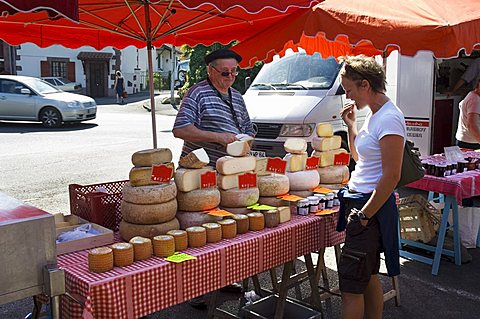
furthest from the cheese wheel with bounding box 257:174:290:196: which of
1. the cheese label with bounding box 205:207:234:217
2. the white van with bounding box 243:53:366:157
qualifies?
the white van with bounding box 243:53:366:157

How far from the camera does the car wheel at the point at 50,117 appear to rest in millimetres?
16422

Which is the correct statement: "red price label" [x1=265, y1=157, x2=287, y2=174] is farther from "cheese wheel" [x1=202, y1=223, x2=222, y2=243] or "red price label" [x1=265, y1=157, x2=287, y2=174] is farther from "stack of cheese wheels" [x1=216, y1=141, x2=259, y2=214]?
"cheese wheel" [x1=202, y1=223, x2=222, y2=243]

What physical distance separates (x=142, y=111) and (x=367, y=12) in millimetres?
20698

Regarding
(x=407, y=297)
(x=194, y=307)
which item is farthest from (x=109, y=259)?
(x=407, y=297)

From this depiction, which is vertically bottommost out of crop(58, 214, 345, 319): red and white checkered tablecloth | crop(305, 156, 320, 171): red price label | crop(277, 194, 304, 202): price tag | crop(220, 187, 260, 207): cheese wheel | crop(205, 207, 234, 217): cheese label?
crop(58, 214, 345, 319): red and white checkered tablecloth

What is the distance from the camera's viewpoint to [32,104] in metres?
16.3

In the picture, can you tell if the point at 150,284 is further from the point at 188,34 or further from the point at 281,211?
the point at 188,34

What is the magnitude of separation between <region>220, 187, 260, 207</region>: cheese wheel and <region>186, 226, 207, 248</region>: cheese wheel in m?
0.46

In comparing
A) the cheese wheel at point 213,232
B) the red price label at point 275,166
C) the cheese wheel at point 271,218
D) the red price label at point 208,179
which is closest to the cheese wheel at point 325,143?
the red price label at point 275,166

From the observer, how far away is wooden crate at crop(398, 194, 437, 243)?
5.22 m

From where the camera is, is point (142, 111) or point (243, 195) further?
point (142, 111)

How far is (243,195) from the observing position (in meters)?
3.17

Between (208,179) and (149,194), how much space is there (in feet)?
1.39

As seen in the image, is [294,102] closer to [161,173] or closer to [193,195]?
[193,195]
